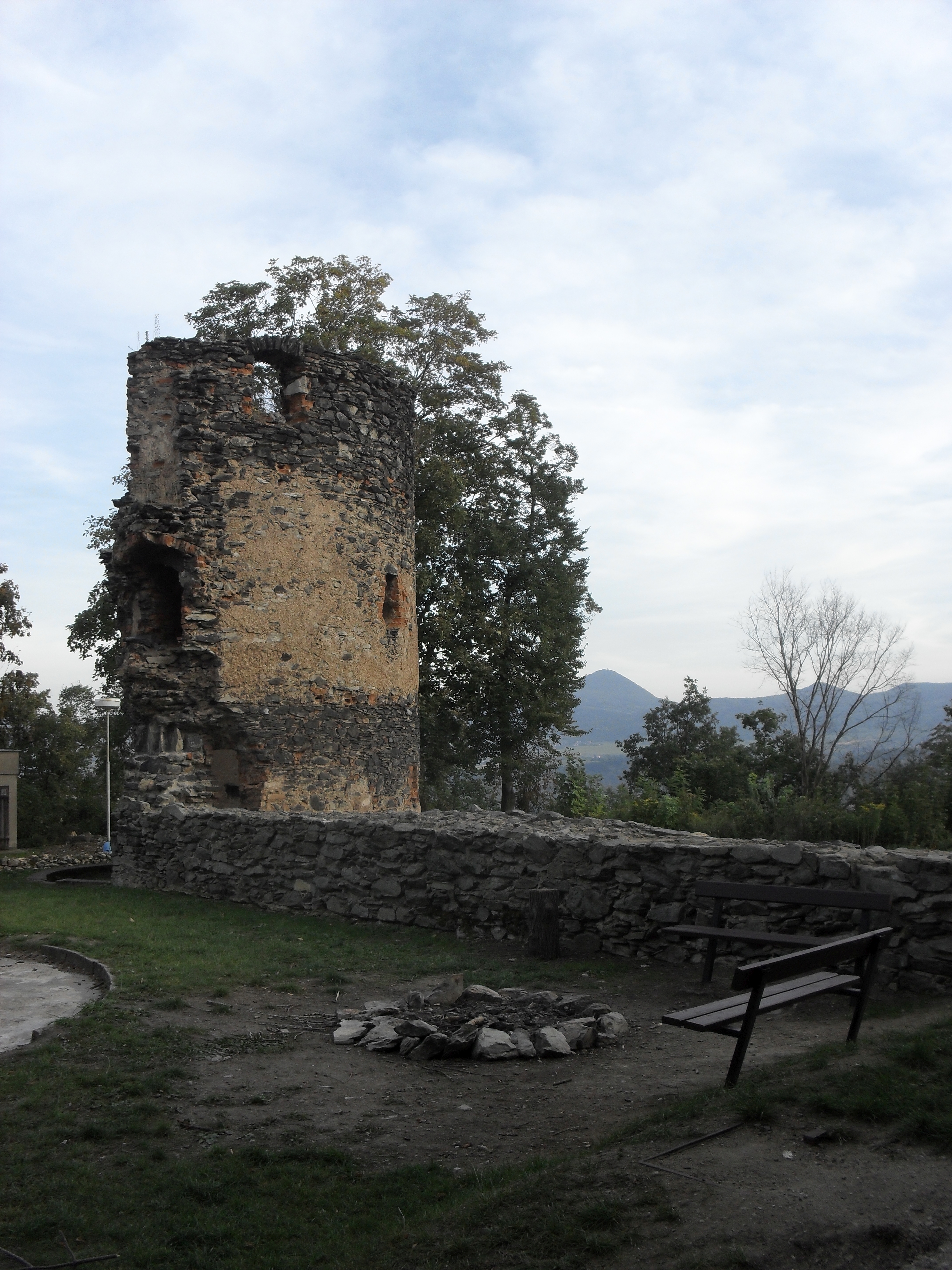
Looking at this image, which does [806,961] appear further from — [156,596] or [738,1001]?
[156,596]

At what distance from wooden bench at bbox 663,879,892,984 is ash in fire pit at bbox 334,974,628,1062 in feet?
2.85

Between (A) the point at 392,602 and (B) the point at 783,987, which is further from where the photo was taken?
(A) the point at 392,602

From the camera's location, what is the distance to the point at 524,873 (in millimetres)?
8258

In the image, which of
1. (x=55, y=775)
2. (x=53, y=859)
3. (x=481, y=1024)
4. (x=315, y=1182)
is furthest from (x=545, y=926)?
(x=55, y=775)

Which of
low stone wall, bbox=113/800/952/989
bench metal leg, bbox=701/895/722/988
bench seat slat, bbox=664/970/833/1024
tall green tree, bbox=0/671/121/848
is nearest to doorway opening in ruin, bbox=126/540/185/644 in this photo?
low stone wall, bbox=113/800/952/989

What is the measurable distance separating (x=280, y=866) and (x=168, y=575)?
5.44 meters

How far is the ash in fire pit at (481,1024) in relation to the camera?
5465mm

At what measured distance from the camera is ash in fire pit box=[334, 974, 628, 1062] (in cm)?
546

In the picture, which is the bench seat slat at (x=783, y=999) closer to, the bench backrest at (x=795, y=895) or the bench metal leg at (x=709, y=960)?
the bench backrest at (x=795, y=895)

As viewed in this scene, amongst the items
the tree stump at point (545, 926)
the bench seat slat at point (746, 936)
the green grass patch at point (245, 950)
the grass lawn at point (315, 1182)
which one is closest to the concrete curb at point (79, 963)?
the green grass patch at point (245, 950)

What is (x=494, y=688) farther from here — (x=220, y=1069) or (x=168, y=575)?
(x=220, y=1069)

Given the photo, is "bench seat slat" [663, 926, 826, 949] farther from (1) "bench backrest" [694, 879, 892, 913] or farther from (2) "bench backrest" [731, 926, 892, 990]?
(2) "bench backrest" [731, 926, 892, 990]

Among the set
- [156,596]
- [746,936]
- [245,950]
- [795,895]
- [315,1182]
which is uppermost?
[156,596]

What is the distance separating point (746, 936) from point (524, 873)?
7.70ft
